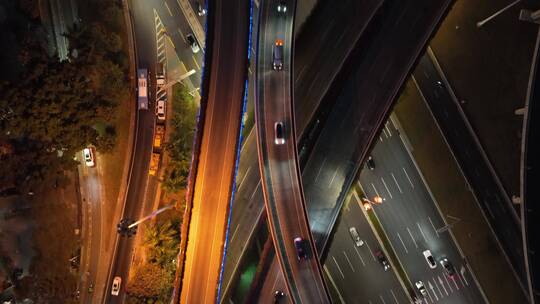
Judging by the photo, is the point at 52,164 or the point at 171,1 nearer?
the point at 52,164

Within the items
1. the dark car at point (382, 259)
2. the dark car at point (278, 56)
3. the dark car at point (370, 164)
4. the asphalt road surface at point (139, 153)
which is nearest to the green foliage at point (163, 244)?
the asphalt road surface at point (139, 153)

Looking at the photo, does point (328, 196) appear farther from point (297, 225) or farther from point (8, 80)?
point (8, 80)

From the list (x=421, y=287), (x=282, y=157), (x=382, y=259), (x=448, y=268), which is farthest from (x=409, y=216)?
(x=282, y=157)

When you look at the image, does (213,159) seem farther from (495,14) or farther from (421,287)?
(495,14)

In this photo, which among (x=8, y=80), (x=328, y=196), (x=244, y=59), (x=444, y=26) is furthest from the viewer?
(x=444, y=26)

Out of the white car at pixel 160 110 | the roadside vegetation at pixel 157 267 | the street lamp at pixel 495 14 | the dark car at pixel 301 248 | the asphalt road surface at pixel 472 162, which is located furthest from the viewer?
the white car at pixel 160 110

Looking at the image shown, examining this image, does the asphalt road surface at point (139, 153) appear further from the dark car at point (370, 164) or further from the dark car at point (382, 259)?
the dark car at point (382, 259)

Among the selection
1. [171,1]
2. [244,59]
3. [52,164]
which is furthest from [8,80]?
[244,59]

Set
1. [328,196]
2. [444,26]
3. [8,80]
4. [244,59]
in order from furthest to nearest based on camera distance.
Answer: [444,26], [328,196], [244,59], [8,80]
